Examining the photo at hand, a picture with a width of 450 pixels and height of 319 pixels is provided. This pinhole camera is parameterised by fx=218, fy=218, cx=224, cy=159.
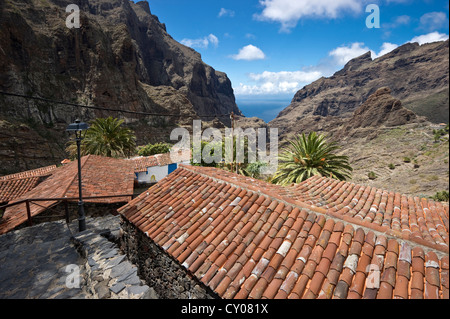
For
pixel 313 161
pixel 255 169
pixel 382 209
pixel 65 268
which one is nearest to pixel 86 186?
pixel 65 268

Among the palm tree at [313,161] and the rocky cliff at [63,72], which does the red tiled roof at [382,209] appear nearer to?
the palm tree at [313,161]

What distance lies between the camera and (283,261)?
13.9ft

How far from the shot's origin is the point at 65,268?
5.96m

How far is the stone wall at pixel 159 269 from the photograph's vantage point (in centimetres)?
486

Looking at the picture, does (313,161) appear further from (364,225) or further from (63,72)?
(63,72)

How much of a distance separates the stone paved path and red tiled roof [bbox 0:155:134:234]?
2.50 meters

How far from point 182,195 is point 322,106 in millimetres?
195237

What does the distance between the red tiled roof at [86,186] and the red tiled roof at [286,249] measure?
21.4ft

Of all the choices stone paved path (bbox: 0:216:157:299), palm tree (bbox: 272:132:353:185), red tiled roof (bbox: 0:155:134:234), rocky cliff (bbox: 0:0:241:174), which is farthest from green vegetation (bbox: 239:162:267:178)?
rocky cliff (bbox: 0:0:241:174)

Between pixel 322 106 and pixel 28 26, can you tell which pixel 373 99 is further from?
pixel 28 26

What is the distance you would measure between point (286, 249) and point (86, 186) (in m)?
12.8

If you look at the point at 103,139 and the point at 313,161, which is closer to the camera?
the point at 313,161
